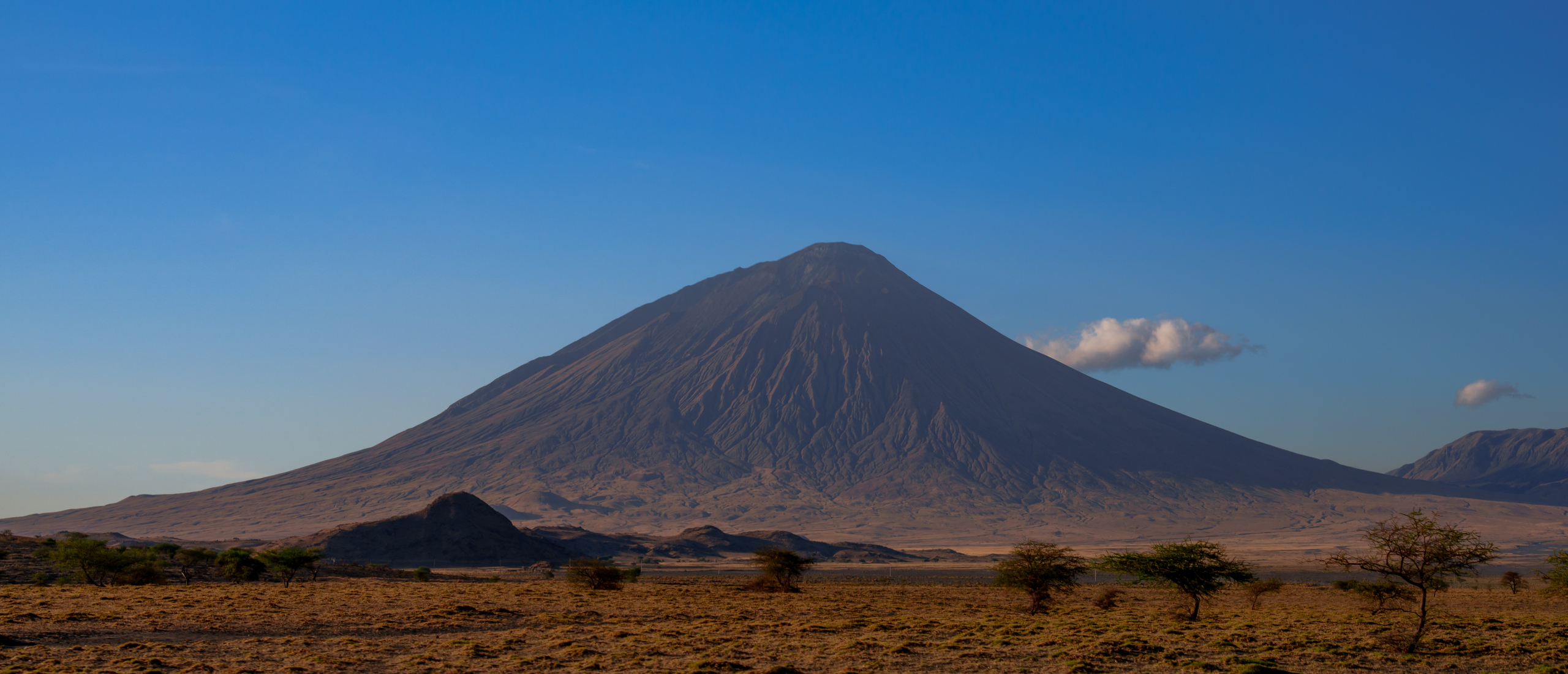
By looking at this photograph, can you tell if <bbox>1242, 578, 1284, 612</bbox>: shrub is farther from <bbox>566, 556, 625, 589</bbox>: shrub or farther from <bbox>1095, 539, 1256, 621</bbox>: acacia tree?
<bbox>566, 556, 625, 589</bbox>: shrub

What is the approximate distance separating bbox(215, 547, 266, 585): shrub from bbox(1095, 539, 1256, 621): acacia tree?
4518 centimetres

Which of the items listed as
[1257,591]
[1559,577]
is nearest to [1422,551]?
[1257,591]

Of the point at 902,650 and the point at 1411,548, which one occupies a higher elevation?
the point at 1411,548

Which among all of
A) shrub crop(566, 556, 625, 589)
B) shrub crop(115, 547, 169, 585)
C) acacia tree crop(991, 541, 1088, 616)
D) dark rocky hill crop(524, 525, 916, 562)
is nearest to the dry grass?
acacia tree crop(991, 541, 1088, 616)

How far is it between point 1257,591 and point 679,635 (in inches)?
1374

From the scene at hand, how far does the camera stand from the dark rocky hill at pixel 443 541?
9306cm

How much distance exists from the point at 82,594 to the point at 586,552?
73.9 m

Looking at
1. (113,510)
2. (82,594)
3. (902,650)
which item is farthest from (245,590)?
(113,510)

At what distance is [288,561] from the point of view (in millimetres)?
53938

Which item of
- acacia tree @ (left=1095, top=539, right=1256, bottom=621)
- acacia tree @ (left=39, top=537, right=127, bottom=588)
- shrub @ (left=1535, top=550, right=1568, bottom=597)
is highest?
acacia tree @ (left=39, top=537, right=127, bottom=588)

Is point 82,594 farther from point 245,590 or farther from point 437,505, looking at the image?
point 437,505

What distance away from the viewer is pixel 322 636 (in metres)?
28.3

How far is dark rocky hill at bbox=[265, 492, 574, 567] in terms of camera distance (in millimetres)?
93062

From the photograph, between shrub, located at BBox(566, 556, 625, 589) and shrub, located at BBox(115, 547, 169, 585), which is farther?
shrub, located at BBox(566, 556, 625, 589)
